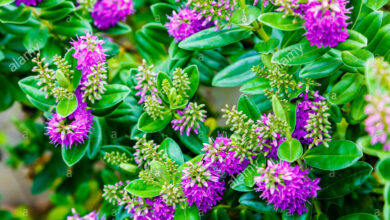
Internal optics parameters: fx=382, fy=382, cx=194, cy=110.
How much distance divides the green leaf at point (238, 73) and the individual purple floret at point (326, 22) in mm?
346

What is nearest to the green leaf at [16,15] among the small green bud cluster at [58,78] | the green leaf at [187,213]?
the small green bud cluster at [58,78]

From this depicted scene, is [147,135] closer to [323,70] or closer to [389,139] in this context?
[323,70]

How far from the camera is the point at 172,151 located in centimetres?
123

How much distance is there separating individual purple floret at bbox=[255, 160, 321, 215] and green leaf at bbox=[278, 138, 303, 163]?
3 cm

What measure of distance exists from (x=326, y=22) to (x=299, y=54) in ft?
0.57

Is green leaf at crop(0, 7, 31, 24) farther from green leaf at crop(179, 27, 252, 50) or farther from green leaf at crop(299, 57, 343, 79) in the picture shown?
green leaf at crop(299, 57, 343, 79)

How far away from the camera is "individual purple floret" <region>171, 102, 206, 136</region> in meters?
1.22

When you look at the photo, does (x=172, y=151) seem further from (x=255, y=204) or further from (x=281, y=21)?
(x=281, y=21)

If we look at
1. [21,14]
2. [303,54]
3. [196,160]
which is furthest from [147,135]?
[21,14]

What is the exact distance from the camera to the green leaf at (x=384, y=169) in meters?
0.88

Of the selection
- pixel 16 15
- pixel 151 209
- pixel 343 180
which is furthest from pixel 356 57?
pixel 16 15

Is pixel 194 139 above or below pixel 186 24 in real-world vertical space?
below

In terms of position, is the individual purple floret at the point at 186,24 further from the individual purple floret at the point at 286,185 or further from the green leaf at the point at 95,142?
the individual purple floret at the point at 286,185

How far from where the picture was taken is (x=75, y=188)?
217cm
